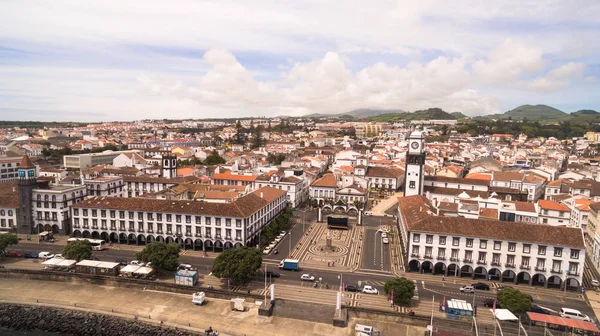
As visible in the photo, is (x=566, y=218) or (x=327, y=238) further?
(x=566, y=218)

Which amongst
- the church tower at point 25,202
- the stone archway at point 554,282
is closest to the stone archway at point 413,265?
the stone archway at point 554,282

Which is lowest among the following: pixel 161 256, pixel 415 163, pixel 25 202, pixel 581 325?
pixel 581 325

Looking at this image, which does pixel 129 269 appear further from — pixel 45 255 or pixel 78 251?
pixel 45 255

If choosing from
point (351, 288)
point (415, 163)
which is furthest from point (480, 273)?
point (415, 163)

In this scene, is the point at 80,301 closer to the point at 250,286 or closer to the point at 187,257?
the point at 187,257

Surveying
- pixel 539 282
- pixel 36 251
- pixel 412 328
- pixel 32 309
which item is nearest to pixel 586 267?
pixel 539 282
